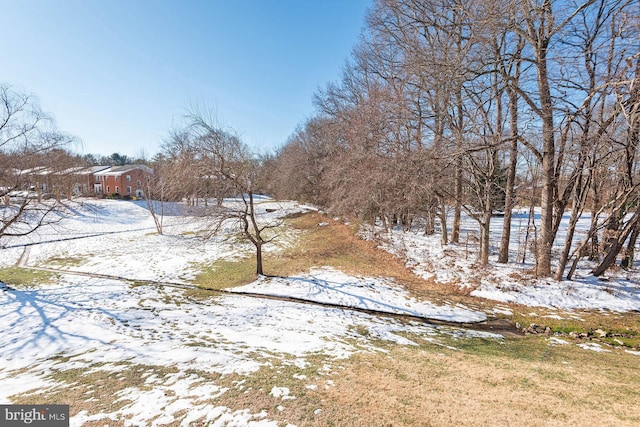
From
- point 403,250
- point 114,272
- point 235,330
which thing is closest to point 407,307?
point 235,330

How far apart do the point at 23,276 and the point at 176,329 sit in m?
10.9

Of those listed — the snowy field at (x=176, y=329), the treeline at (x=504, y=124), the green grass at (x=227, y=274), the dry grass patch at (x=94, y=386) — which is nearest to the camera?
the dry grass patch at (x=94, y=386)

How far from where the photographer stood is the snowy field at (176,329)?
3.32 meters

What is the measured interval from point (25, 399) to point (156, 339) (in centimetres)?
207

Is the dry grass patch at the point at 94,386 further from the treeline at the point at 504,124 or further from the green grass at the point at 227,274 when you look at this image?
the treeline at the point at 504,124

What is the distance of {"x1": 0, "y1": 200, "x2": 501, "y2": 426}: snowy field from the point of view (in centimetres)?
332

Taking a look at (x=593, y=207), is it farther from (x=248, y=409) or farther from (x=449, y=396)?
(x=248, y=409)

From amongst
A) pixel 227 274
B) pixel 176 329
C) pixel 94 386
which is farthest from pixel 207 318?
pixel 227 274

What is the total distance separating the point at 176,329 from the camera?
20.2 ft

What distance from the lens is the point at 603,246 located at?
877 centimetres

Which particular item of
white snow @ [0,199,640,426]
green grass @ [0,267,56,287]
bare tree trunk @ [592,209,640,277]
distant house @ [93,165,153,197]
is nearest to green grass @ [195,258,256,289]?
white snow @ [0,199,640,426]

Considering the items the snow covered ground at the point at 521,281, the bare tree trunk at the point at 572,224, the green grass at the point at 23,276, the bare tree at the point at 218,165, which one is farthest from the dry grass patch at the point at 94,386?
the bare tree trunk at the point at 572,224

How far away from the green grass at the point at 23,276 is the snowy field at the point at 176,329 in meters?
0.47

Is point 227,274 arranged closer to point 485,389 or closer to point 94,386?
point 94,386
